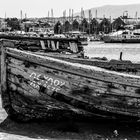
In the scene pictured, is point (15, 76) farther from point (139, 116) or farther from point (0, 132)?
point (139, 116)

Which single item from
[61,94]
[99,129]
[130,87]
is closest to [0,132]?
[61,94]

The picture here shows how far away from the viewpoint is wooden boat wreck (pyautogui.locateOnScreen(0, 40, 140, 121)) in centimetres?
864

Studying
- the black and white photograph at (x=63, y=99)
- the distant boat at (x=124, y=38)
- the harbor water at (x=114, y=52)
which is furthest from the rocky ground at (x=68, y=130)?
the distant boat at (x=124, y=38)

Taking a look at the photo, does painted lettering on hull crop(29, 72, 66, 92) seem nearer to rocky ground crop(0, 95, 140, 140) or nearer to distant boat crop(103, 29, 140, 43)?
rocky ground crop(0, 95, 140, 140)

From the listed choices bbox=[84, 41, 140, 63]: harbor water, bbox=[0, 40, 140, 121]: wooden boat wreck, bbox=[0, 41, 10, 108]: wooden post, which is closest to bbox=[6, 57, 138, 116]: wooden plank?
bbox=[0, 40, 140, 121]: wooden boat wreck

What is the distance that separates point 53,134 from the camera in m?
8.80

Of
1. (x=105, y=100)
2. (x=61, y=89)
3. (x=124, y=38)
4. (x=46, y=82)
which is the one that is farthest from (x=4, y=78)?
(x=124, y=38)

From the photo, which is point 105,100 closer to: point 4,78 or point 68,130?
point 68,130

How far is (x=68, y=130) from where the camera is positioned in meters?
9.05

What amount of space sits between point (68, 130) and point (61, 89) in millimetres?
969

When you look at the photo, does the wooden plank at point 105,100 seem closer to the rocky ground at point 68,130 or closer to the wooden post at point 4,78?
the rocky ground at point 68,130

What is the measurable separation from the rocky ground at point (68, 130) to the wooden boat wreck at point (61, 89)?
0.81 ft

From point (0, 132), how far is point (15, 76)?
1.35 metres

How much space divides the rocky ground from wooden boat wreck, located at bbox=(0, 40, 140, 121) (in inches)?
9.7
